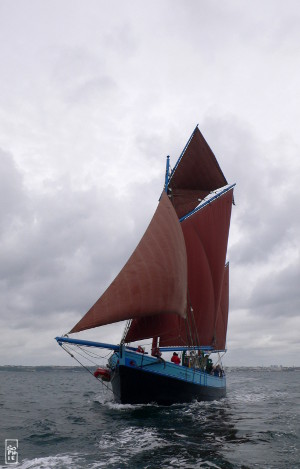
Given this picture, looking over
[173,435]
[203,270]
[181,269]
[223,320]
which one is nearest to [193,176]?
[203,270]

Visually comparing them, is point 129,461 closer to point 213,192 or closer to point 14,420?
point 14,420

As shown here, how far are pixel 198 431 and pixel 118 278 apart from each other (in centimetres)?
875

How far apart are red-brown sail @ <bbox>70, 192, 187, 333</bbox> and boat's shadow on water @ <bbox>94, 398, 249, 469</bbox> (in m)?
5.40

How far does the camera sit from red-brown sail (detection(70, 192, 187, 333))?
69.6 ft

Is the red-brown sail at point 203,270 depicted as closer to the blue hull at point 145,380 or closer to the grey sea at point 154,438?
the blue hull at point 145,380

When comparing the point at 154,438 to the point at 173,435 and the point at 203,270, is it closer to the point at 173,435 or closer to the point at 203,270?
the point at 173,435

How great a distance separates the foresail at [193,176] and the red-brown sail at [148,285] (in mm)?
10734

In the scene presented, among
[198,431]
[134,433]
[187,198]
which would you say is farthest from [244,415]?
[187,198]

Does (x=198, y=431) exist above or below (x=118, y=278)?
below

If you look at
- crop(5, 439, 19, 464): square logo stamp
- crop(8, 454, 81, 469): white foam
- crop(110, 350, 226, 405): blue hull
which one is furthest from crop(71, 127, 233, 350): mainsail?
crop(8, 454, 81, 469): white foam

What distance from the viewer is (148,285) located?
22.0 m

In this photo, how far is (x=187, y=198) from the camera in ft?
116

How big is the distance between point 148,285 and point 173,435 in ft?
26.3

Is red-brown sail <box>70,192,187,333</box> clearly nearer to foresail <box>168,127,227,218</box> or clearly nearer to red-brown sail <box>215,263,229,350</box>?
foresail <box>168,127,227,218</box>
